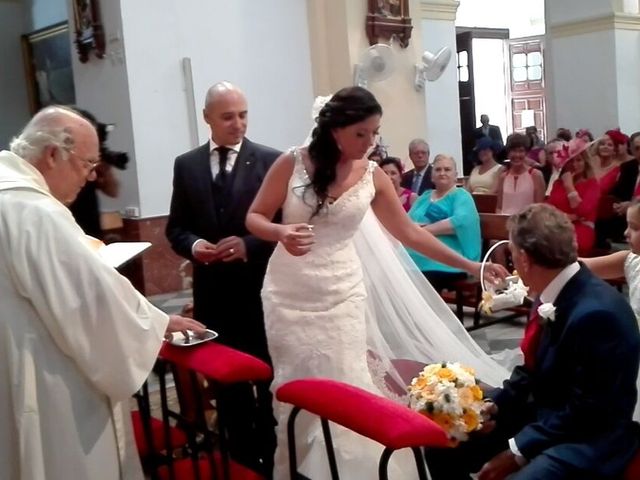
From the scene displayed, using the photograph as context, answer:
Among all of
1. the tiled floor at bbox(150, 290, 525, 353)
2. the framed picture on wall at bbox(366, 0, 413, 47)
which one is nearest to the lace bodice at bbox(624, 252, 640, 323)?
the tiled floor at bbox(150, 290, 525, 353)

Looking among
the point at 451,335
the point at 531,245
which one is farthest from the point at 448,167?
the point at 531,245

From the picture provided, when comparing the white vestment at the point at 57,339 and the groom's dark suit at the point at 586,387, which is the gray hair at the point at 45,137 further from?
the groom's dark suit at the point at 586,387

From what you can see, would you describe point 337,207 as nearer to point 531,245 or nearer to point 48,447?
point 531,245

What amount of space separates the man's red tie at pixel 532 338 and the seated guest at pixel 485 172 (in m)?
5.25

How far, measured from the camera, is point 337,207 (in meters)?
3.00

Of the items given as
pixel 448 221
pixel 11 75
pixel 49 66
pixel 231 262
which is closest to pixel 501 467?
pixel 231 262

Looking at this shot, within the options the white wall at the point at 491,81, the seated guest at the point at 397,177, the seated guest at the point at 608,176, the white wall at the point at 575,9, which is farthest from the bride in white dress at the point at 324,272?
the white wall at the point at 491,81

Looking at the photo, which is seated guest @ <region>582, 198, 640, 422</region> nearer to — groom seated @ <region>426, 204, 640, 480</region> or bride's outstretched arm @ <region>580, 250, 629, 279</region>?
bride's outstretched arm @ <region>580, 250, 629, 279</region>

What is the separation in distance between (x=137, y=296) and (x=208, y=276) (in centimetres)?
108

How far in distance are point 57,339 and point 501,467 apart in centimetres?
131

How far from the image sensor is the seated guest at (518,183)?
22.8 feet

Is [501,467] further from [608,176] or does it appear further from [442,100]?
[442,100]

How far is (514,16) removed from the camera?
1717 centimetres

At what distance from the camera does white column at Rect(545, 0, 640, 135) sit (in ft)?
37.5
